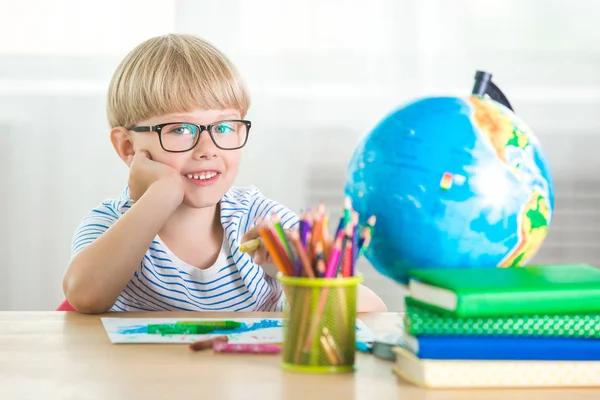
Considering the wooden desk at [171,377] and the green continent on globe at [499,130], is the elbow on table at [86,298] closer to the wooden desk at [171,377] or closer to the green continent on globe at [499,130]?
the wooden desk at [171,377]

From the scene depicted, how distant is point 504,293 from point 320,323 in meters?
0.19

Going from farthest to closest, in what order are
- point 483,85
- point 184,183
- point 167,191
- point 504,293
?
point 184,183 < point 167,191 < point 483,85 < point 504,293

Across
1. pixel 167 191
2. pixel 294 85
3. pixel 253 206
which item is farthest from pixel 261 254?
pixel 294 85

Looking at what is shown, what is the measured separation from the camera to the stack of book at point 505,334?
2.72 ft

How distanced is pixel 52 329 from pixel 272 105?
1.93 metres

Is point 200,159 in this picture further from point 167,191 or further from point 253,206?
point 253,206

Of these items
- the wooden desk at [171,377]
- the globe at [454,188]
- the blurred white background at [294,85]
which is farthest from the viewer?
the blurred white background at [294,85]

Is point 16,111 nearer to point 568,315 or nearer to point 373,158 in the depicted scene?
point 373,158

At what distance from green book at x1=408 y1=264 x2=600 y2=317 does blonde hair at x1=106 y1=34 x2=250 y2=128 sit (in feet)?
2.45

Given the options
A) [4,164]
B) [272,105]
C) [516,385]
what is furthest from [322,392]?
[4,164]

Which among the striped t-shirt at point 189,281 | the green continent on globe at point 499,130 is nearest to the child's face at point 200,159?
the striped t-shirt at point 189,281

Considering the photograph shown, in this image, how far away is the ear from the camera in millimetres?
1586

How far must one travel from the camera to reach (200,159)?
1.49m

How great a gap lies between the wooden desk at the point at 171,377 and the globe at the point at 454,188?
153 millimetres
